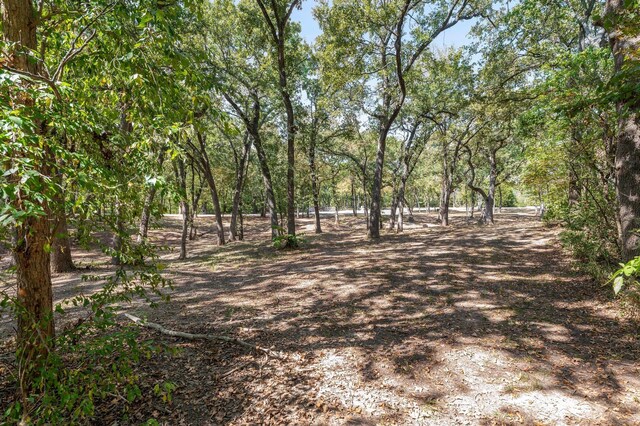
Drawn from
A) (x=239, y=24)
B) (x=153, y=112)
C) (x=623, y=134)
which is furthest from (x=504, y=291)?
(x=239, y=24)

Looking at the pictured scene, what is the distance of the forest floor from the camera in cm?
362

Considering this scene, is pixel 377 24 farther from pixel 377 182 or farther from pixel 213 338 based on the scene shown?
pixel 213 338

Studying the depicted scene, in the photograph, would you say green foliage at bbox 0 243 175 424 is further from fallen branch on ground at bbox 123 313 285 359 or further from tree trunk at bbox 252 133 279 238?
tree trunk at bbox 252 133 279 238

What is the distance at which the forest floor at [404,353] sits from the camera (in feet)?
11.9

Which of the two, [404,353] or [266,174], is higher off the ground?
[266,174]

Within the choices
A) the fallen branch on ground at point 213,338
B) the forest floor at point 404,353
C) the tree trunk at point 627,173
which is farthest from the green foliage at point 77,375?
the tree trunk at point 627,173

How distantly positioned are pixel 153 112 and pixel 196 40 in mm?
15075

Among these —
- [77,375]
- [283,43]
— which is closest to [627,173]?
[77,375]

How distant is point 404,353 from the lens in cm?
478

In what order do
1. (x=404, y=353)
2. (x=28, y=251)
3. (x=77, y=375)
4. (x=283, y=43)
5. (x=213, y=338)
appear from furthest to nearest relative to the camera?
(x=283, y=43), (x=213, y=338), (x=404, y=353), (x=28, y=251), (x=77, y=375)

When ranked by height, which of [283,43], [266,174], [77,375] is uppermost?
[283,43]

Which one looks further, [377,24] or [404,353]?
[377,24]

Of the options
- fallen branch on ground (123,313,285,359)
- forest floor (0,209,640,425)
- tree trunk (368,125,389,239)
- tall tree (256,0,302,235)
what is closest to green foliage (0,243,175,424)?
forest floor (0,209,640,425)

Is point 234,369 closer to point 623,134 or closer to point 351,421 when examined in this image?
point 351,421
